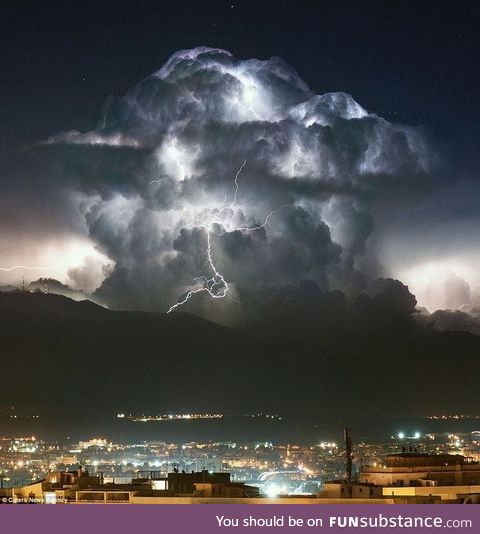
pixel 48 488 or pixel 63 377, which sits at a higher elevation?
pixel 63 377

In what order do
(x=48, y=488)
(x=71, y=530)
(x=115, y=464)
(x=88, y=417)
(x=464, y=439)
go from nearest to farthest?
(x=71, y=530), (x=48, y=488), (x=115, y=464), (x=464, y=439), (x=88, y=417)

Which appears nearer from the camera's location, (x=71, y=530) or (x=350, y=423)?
(x=71, y=530)

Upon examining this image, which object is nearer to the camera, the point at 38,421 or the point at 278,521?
the point at 278,521

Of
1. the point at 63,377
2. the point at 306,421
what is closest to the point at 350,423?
the point at 306,421

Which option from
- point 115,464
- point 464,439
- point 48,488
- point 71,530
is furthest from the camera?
point 464,439

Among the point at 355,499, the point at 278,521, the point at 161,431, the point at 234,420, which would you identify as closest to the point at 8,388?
the point at 161,431

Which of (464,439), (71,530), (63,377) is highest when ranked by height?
(63,377)

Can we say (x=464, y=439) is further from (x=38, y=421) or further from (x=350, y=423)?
(x=38, y=421)

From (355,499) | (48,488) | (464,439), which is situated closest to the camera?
(355,499)

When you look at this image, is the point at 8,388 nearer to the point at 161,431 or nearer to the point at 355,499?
the point at 161,431
